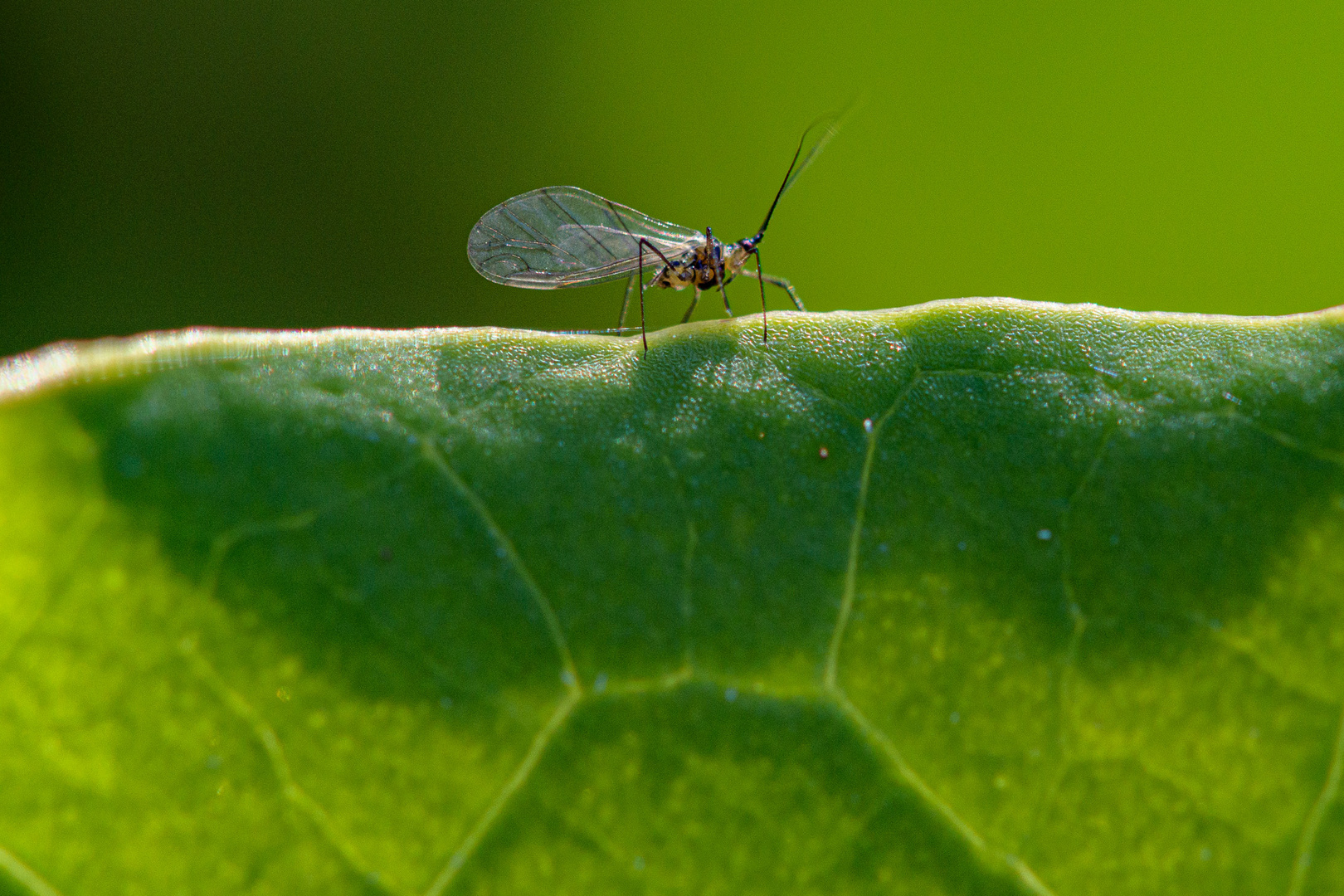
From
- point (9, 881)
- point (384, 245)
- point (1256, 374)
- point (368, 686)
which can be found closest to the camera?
point (9, 881)

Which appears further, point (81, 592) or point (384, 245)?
point (384, 245)

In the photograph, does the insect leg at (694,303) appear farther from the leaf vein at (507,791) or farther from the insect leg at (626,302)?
the leaf vein at (507,791)

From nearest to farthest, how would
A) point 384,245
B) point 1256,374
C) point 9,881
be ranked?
point 9,881
point 1256,374
point 384,245

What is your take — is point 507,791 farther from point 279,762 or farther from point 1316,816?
point 1316,816

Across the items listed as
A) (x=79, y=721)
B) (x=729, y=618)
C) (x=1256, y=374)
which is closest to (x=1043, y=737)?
(x=729, y=618)

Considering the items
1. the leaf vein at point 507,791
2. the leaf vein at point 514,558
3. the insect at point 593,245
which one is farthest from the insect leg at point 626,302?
the leaf vein at point 507,791

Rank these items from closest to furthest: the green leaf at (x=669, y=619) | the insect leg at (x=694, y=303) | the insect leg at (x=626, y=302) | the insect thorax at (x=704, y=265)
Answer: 1. the green leaf at (x=669, y=619)
2. the insect thorax at (x=704, y=265)
3. the insect leg at (x=694, y=303)
4. the insect leg at (x=626, y=302)

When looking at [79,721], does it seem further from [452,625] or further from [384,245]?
[384,245]

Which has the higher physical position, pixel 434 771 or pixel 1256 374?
pixel 1256 374
